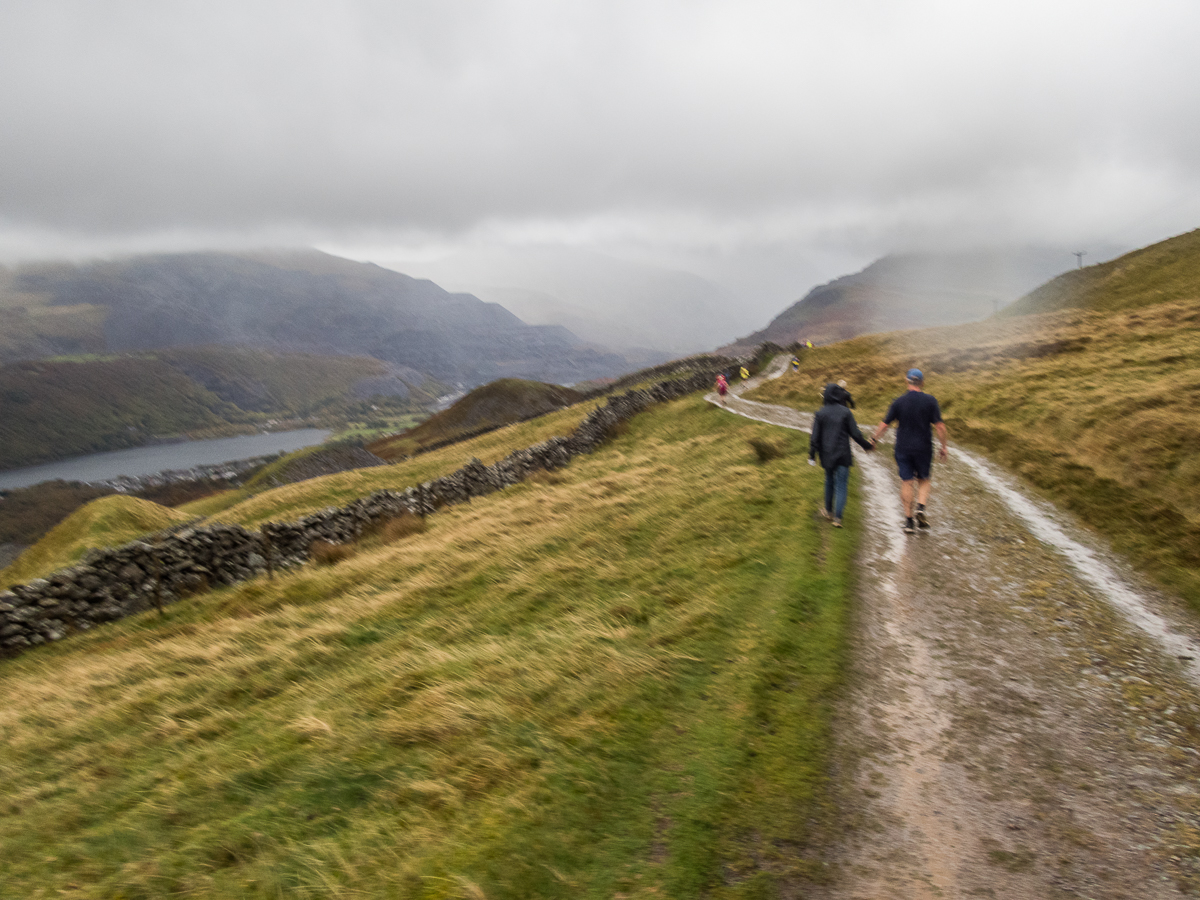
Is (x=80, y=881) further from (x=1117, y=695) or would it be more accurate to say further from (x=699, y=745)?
(x=1117, y=695)

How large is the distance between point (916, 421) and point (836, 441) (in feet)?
4.83

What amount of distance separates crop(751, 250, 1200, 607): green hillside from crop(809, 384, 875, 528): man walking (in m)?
4.63

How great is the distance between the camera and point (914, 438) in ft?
41.9

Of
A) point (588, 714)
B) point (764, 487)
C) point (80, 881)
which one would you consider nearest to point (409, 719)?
point (588, 714)

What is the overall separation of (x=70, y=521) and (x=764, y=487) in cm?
4110

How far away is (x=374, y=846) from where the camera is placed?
17.9 ft

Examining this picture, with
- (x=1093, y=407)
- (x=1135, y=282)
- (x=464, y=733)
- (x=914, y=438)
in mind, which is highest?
(x=1135, y=282)

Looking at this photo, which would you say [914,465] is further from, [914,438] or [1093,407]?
[1093,407]

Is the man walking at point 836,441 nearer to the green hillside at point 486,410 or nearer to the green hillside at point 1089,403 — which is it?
the green hillside at point 1089,403

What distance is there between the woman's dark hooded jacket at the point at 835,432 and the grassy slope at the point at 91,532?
110ft

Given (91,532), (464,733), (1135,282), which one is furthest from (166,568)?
(1135,282)

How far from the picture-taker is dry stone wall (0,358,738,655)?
15703mm

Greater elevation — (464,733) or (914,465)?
(914,465)

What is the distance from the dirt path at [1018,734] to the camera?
4.82 meters
